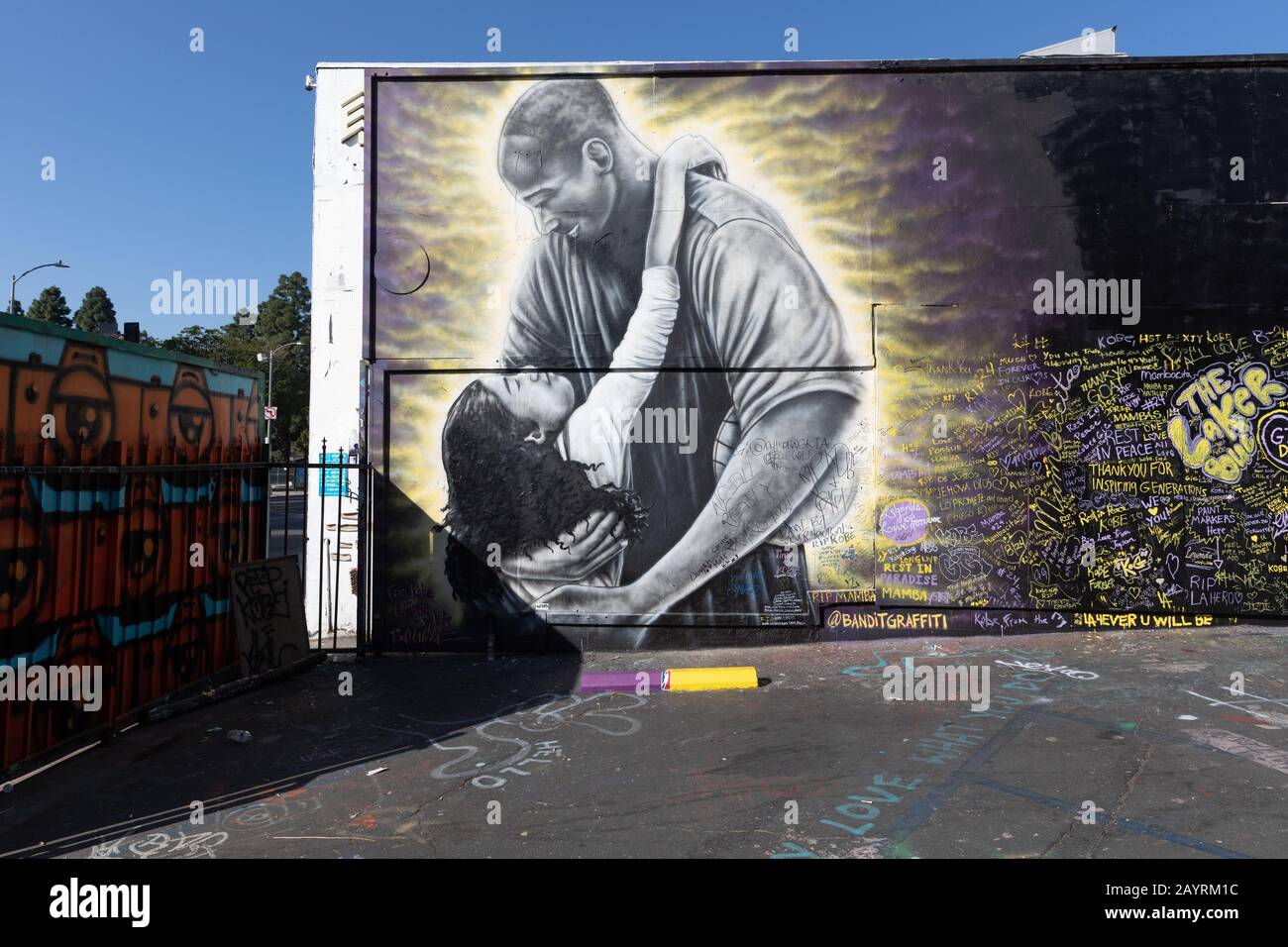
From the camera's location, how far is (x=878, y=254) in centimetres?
973

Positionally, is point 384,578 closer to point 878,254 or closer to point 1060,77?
point 878,254

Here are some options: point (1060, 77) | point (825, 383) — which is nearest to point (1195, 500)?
point (825, 383)

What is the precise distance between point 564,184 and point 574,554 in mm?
4658

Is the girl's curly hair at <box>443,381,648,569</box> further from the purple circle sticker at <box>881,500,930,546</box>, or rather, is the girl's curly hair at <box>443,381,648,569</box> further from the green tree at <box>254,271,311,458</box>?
the green tree at <box>254,271,311,458</box>

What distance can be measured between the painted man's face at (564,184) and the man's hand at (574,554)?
3.61 metres

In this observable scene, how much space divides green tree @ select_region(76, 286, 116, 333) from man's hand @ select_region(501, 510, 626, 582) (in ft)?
198

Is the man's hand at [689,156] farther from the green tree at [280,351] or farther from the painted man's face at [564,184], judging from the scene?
the green tree at [280,351]

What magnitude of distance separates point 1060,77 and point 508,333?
753cm

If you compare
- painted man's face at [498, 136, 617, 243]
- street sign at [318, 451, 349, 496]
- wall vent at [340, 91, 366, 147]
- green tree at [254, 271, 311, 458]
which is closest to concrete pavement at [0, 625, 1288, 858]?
street sign at [318, 451, 349, 496]

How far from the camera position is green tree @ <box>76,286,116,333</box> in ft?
188

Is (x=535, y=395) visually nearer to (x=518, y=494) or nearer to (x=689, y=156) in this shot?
(x=518, y=494)

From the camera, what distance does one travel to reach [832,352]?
9.70m

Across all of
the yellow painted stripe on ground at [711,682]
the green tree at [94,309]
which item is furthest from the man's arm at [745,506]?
the green tree at [94,309]
